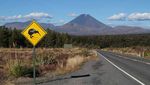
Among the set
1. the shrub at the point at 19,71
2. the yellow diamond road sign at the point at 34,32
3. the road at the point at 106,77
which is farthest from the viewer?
the shrub at the point at 19,71

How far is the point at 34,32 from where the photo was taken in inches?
734

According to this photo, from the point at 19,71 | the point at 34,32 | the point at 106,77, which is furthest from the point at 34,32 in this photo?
the point at 106,77

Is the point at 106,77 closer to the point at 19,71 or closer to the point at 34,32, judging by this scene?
the point at 19,71

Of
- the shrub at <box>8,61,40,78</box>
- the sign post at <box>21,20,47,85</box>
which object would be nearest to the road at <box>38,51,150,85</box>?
the shrub at <box>8,61,40,78</box>

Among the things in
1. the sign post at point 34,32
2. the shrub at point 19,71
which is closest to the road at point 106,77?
the shrub at point 19,71

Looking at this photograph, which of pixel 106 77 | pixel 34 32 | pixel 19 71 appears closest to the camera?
pixel 34 32

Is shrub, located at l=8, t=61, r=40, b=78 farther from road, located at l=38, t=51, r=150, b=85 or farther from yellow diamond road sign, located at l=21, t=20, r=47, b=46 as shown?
yellow diamond road sign, located at l=21, t=20, r=47, b=46

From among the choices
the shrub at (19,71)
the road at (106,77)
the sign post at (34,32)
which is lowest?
the road at (106,77)

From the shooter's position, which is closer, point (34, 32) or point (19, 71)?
point (34, 32)

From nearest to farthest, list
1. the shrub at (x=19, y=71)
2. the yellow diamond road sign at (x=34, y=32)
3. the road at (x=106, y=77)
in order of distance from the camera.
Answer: the road at (x=106, y=77) → the yellow diamond road sign at (x=34, y=32) → the shrub at (x=19, y=71)

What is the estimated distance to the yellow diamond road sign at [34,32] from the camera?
18641 mm

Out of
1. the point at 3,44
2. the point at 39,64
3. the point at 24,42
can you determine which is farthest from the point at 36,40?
the point at 24,42

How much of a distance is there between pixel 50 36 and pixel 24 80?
121 m

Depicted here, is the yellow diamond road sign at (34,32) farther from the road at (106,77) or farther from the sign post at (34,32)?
the road at (106,77)
